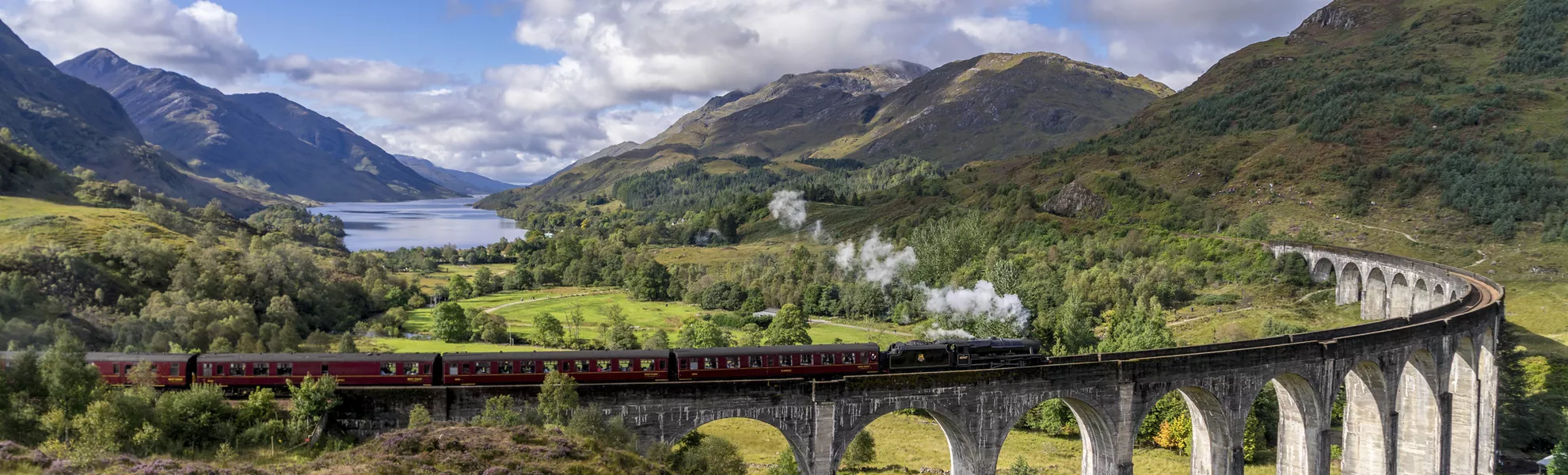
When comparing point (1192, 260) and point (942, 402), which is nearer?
point (942, 402)

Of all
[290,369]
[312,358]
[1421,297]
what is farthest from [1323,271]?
[290,369]

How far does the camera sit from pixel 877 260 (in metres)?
128

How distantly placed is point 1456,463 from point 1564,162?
321 ft

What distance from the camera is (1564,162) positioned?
117 meters

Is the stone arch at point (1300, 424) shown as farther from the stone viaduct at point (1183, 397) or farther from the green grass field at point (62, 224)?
the green grass field at point (62, 224)

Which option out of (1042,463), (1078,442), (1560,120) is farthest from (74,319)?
(1560,120)

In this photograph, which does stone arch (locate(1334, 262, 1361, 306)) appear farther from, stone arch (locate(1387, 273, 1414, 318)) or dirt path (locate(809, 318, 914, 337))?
dirt path (locate(809, 318, 914, 337))

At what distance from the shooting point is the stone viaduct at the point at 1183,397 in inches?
1305

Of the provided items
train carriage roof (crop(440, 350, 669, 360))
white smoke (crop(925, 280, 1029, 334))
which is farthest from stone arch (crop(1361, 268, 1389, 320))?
train carriage roof (crop(440, 350, 669, 360))

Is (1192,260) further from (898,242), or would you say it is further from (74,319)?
(74,319)

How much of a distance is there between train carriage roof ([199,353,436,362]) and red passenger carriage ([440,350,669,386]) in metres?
1.24

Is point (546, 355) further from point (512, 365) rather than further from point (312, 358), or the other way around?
point (312, 358)

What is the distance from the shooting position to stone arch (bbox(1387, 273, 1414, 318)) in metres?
82.4

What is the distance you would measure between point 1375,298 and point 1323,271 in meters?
11.8
